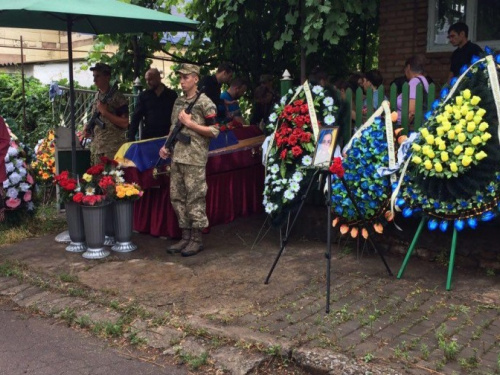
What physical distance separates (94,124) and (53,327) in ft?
10.1

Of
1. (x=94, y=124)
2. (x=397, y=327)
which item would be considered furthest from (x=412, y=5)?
(x=397, y=327)

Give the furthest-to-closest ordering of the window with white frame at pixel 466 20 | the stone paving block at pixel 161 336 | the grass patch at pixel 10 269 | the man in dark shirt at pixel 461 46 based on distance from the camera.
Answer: the window with white frame at pixel 466 20 < the man in dark shirt at pixel 461 46 < the grass patch at pixel 10 269 < the stone paving block at pixel 161 336

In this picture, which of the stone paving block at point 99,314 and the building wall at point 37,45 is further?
the building wall at point 37,45

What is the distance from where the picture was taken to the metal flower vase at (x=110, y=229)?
630cm

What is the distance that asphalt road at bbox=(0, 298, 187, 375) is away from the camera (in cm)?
370

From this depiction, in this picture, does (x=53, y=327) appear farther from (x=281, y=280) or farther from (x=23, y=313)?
(x=281, y=280)

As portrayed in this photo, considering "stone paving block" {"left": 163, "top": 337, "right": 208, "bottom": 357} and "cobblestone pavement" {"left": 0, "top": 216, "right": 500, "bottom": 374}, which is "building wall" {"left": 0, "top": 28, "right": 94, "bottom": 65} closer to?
"cobblestone pavement" {"left": 0, "top": 216, "right": 500, "bottom": 374}

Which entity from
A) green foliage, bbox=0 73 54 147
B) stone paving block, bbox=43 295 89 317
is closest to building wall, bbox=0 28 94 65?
green foliage, bbox=0 73 54 147

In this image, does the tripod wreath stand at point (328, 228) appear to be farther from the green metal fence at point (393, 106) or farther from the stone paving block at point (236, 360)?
the green metal fence at point (393, 106)

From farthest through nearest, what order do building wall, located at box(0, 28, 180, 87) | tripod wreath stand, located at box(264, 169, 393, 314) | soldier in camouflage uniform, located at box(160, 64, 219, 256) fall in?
building wall, located at box(0, 28, 180, 87), soldier in camouflage uniform, located at box(160, 64, 219, 256), tripod wreath stand, located at box(264, 169, 393, 314)

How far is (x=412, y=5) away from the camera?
28.0ft

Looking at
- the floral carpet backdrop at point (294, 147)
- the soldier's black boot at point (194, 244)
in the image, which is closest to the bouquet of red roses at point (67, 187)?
the soldier's black boot at point (194, 244)

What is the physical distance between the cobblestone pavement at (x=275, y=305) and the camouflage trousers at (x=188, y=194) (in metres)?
0.38

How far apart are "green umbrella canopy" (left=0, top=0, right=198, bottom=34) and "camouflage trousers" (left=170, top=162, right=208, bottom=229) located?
156 cm
